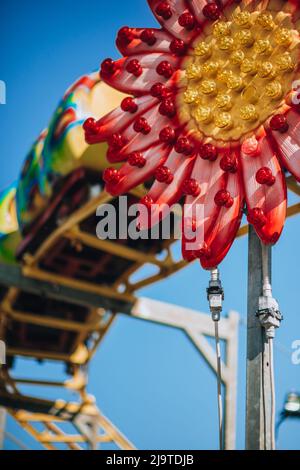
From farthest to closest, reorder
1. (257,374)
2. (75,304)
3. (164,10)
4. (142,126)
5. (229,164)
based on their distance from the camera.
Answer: (75,304)
(164,10)
(142,126)
(229,164)
(257,374)

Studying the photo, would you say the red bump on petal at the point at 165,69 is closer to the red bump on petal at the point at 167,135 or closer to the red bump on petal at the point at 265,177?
the red bump on petal at the point at 167,135

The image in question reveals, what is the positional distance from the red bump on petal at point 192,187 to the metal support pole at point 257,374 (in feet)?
1.91

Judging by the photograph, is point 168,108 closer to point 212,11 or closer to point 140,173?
point 140,173

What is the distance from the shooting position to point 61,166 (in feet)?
29.8

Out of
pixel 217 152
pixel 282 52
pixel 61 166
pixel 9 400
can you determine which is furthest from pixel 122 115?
pixel 9 400

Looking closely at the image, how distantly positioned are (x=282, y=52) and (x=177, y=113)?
2.78 feet

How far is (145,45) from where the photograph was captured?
6.06m

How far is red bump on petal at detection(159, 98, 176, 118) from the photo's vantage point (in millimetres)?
5617

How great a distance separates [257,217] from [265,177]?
27 cm

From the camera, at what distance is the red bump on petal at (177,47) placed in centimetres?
576

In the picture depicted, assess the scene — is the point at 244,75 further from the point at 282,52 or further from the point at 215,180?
the point at 215,180

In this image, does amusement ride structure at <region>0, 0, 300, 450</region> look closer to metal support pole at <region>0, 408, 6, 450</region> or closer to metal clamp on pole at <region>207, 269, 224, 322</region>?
metal clamp on pole at <region>207, 269, 224, 322</region>

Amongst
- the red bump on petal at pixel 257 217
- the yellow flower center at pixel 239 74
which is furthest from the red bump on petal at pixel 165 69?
the red bump on petal at pixel 257 217

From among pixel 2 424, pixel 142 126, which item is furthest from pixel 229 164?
pixel 2 424
